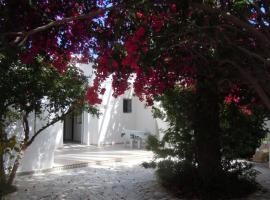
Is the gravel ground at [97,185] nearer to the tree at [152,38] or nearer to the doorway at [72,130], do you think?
the tree at [152,38]

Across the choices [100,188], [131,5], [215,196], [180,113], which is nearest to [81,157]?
[100,188]

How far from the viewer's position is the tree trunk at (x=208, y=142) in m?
6.57

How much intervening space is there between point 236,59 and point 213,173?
10.0 feet

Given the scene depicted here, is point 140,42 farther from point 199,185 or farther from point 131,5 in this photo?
point 199,185

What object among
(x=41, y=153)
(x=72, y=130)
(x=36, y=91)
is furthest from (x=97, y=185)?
(x=72, y=130)

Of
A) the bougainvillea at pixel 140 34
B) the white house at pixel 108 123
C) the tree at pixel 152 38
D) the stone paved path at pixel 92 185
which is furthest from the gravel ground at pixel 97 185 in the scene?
the white house at pixel 108 123

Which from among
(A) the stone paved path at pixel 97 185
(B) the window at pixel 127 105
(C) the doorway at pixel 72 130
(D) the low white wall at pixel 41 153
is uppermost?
(B) the window at pixel 127 105

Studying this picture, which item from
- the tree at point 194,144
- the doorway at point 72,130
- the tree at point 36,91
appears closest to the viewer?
the tree at point 36,91

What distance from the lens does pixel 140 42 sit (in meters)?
4.19

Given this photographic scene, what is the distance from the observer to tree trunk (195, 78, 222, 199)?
21.6 ft

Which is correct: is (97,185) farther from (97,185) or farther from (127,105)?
(127,105)

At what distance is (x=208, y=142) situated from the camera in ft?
21.9

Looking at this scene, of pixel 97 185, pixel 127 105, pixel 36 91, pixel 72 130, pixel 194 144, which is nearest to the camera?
pixel 36 91

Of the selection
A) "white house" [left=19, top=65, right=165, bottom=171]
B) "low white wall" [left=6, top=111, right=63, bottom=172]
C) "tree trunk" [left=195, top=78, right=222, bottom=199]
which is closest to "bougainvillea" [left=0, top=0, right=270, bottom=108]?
"tree trunk" [left=195, top=78, right=222, bottom=199]
